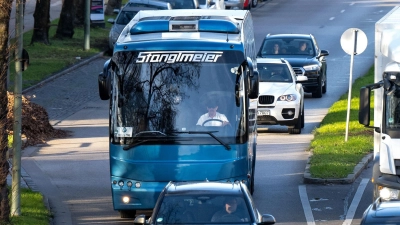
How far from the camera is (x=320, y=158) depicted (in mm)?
18516

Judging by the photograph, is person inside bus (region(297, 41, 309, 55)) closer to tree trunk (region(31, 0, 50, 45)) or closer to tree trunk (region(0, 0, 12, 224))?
tree trunk (region(31, 0, 50, 45))

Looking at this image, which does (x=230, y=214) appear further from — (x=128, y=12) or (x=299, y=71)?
(x=128, y=12)

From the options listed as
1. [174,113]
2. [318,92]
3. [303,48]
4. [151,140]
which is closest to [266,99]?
[318,92]

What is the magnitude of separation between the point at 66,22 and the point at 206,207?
94.7ft

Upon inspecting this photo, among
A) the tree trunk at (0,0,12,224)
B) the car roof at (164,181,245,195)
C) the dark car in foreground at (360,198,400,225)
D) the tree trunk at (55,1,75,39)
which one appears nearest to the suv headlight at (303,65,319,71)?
the tree trunk at (55,1,75,39)

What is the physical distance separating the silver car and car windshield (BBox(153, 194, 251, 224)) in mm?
25375

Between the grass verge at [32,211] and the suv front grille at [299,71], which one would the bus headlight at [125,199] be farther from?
the suv front grille at [299,71]

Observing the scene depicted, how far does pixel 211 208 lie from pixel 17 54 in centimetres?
480

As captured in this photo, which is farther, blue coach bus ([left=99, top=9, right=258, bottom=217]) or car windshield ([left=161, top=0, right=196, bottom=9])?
car windshield ([left=161, top=0, right=196, bottom=9])

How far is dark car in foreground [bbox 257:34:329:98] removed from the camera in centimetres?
2898

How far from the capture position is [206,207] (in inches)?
388

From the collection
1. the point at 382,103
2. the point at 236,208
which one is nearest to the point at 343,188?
the point at 382,103

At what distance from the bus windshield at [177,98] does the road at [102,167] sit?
1.72 meters

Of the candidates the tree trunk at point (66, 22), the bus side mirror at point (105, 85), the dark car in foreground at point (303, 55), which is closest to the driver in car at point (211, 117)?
the bus side mirror at point (105, 85)
